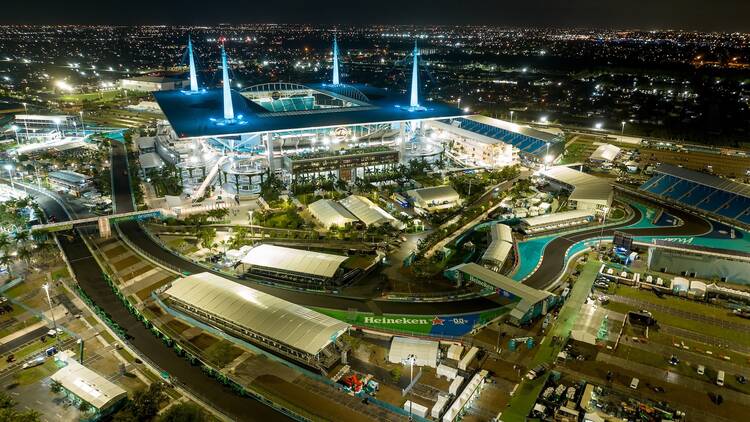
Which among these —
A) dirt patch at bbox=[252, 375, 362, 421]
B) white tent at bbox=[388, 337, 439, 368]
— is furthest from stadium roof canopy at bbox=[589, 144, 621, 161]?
dirt patch at bbox=[252, 375, 362, 421]

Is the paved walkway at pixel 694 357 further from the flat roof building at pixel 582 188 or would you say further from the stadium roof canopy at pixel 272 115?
the stadium roof canopy at pixel 272 115

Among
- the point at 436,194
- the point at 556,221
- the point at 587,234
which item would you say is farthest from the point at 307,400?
the point at 587,234

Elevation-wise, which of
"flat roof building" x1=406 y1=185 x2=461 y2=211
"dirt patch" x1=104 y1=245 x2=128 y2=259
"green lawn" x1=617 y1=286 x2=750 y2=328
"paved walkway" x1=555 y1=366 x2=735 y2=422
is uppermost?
"flat roof building" x1=406 y1=185 x2=461 y2=211

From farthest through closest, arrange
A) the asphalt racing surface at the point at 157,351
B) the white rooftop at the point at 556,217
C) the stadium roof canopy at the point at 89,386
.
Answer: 1. the white rooftop at the point at 556,217
2. the asphalt racing surface at the point at 157,351
3. the stadium roof canopy at the point at 89,386

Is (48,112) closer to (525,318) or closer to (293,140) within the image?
(293,140)

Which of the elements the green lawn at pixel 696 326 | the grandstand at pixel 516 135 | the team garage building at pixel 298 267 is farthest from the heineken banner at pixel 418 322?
the grandstand at pixel 516 135

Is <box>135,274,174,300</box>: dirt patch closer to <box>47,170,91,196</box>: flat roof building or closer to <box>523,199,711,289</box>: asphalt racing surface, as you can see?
<box>47,170,91,196</box>: flat roof building

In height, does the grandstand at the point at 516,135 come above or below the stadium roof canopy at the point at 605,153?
above
